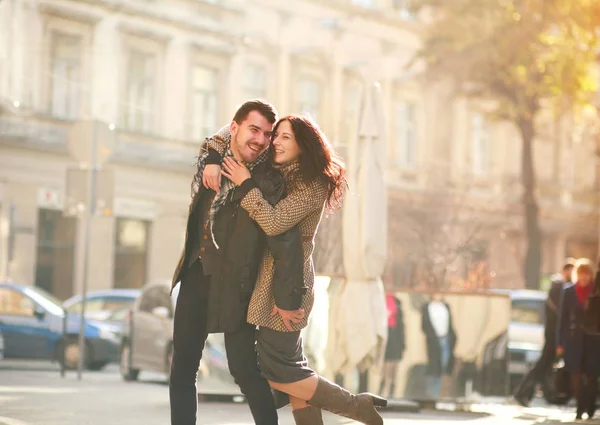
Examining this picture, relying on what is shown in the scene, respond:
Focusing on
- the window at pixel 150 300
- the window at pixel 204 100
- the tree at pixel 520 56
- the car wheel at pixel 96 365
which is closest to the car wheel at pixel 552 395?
the window at pixel 150 300

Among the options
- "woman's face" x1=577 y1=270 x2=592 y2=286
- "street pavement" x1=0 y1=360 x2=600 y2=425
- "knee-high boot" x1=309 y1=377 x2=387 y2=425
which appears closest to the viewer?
"knee-high boot" x1=309 y1=377 x2=387 y2=425

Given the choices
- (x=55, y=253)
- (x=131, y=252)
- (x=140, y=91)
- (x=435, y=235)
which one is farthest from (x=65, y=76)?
(x=435, y=235)

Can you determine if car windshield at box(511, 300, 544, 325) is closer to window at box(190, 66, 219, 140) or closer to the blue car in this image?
the blue car

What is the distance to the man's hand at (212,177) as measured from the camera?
721cm

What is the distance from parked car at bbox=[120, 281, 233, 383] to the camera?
1809 cm

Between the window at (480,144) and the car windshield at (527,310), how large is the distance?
26939 mm

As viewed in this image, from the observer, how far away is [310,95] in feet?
137

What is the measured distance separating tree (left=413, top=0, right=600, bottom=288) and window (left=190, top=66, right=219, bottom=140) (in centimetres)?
599

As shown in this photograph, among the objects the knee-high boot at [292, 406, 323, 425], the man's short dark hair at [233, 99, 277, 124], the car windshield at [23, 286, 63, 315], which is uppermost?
the man's short dark hair at [233, 99, 277, 124]

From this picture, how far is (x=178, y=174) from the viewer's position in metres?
35.4

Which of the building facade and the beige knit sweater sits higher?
the building facade

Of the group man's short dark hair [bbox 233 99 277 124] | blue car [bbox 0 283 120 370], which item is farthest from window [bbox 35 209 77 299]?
A: man's short dark hair [bbox 233 99 277 124]

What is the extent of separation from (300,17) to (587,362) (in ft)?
93.7

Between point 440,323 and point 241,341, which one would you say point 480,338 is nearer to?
point 440,323
